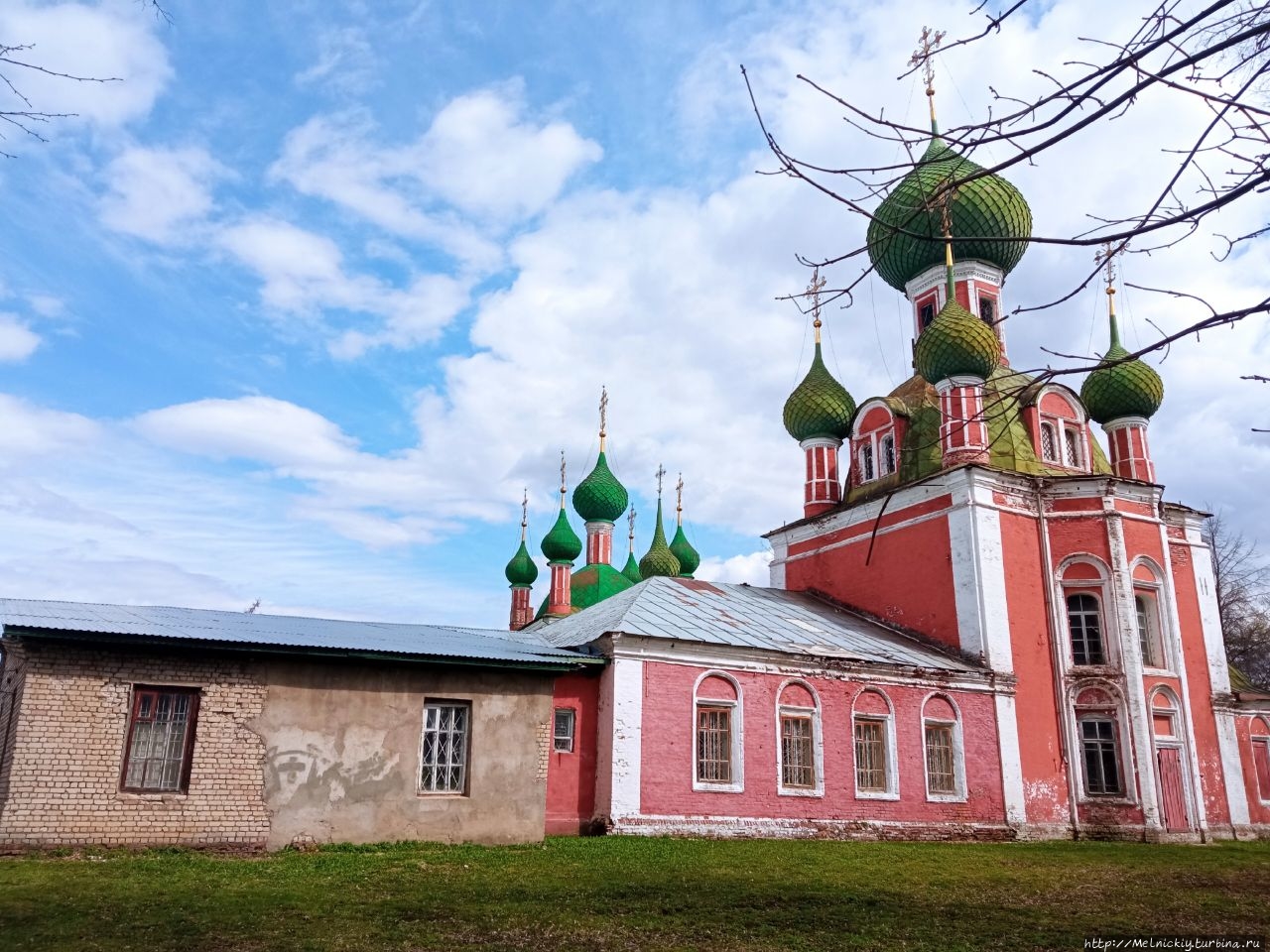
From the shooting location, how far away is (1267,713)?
818 inches

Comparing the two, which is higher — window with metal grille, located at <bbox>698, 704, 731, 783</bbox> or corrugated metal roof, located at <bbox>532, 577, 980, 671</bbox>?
corrugated metal roof, located at <bbox>532, 577, 980, 671</bbox>

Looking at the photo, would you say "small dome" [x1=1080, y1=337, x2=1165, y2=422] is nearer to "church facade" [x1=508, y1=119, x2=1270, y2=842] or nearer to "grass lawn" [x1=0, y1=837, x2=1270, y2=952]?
"church facade" [x1=508, y1=119, x2=1270, y2=842]

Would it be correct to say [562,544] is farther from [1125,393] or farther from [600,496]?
[1125,393]

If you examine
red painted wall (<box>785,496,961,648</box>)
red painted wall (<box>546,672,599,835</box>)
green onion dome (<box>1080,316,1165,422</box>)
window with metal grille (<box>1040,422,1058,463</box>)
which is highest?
green onion dome (<box>1080,316,1165,422</box>)

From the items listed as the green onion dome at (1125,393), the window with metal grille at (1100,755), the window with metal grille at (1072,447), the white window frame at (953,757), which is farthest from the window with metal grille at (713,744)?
the green onion dome at (1125,393)

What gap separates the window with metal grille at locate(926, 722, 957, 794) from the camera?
56.0 feet

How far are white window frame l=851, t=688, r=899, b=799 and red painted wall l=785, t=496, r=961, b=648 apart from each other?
2.55m

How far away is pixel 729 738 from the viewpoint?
15.4 m

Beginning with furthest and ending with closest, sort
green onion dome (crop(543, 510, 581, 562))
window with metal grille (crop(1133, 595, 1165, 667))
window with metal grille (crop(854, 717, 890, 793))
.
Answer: green onion dome (crop(543, 510, 581, 562)) < window with metal grille (crop(1133, 595, 1165, 667)) < window with metal grille (crop(854, 717, 890, 793))

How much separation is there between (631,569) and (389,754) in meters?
26.6

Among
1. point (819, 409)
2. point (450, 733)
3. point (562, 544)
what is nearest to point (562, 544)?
point (562, 544)

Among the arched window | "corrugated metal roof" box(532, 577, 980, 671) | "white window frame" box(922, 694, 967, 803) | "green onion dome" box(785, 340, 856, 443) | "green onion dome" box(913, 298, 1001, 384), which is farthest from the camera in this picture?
"green onion dome" box(785, 340, 856, 443)

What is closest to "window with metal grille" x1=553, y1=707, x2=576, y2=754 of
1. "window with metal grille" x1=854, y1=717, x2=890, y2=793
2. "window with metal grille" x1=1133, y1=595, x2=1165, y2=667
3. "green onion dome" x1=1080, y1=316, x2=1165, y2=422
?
"window with metal grille" x1=854, y1=717, x2=890, y2=793

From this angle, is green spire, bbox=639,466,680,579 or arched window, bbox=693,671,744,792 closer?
arched window, bbox=693,671,744,792
